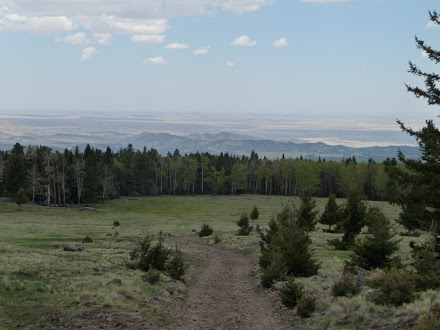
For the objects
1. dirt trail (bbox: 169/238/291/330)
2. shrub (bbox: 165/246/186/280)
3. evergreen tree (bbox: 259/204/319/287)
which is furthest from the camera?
shrub (bbox: 165/246/186/280)

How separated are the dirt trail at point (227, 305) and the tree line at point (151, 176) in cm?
8261

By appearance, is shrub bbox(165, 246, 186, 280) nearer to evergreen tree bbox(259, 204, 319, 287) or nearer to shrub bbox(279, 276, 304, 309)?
evergreen tree bbox(259, 204, 319, 287)

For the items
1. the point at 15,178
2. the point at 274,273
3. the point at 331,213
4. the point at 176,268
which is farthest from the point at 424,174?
the point at 15,178

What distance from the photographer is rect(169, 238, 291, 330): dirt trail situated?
687 inches

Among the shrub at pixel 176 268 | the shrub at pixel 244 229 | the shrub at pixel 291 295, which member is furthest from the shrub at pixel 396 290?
the shrub at pixel 244 229

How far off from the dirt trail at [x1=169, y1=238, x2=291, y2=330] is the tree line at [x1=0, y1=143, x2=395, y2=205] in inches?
3252

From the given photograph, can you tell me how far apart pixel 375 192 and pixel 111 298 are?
14812 centimetres

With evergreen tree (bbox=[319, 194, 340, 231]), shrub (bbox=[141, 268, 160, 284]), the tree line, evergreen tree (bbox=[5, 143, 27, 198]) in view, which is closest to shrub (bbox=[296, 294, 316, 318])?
shrub (bbox=[141, 268, 160, 284])

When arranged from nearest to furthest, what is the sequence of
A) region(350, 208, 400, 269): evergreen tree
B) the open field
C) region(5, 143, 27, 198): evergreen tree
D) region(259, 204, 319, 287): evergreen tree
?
the open field → region(259, 204, 319, 287): evergreen tree → region(350, 208, 400, 269): evergreen tree → region(5, 143, 27, 198): evergreen tree

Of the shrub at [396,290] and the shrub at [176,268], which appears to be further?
the shrub at [176,268]

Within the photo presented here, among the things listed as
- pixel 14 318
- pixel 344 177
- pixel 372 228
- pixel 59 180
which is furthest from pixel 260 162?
pixel 14 318

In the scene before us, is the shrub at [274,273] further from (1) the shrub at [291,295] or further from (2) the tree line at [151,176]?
(2) the tree line at [151,176]

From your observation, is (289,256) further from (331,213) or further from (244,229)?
(331,213)

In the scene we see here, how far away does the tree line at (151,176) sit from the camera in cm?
10349
